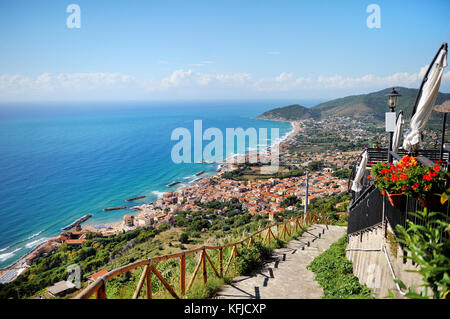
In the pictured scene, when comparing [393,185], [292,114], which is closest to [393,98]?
[393,185]

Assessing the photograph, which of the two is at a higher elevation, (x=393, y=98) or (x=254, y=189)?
(x=393, y=98)

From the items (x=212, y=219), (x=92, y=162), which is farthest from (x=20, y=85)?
(x=212, y=219)

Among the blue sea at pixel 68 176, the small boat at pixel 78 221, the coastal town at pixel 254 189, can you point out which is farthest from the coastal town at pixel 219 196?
the blue sea at pixel 68 176

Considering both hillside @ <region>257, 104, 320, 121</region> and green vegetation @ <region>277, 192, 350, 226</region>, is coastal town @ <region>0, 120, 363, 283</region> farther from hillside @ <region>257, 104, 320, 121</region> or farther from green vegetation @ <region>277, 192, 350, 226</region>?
hillside @ <region>257, 104, 320, 121</region>

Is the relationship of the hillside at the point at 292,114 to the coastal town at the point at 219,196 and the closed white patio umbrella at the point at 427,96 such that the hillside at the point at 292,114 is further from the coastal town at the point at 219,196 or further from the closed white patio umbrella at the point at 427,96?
the closed white patio umbrella at the point at 427,96

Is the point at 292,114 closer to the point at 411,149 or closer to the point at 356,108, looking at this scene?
the point at 356,108

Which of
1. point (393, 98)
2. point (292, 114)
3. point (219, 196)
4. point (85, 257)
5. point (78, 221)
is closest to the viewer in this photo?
point (393, 98)

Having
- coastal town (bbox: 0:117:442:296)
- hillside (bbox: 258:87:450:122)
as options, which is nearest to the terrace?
coastal town (bbox: 0:117:442:296)

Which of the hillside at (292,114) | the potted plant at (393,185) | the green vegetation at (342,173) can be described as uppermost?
the hillside at (292,114)
